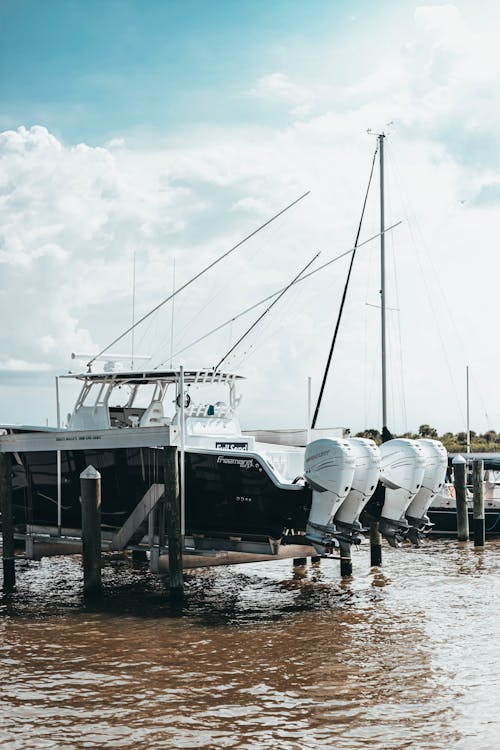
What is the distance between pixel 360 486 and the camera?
48.6 feet

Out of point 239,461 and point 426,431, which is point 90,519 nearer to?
point 239,461

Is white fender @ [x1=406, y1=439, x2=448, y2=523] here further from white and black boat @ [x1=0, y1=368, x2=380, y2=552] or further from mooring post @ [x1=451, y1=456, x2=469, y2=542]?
mooring post @ [x1=451, y1=456, x2=469, y2=542]

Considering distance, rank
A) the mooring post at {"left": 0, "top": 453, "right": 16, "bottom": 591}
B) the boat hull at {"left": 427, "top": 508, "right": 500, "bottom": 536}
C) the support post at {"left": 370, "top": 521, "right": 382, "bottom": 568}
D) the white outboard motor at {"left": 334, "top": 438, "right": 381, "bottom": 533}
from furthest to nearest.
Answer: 1. the boat hull at {"left": 427, "top": 508, "right": 500, "bottom": 536}
2. the support post at {"left": 370, "top": 521, "right": 382, "bottom": 568}
3. the mooring post at {"left": 0, "top": 453, "right": 16, "bottom": 591}
4. the white outboard motor at {"left": 334, "top": 438, "right": 381, "bottom": 533}

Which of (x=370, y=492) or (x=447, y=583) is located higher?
(x=370, y=492)

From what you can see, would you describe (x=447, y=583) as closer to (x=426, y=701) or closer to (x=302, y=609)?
(x=302, y=609)

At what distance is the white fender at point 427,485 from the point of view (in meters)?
16.6

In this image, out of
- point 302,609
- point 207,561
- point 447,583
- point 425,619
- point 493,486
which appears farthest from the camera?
point 493,486

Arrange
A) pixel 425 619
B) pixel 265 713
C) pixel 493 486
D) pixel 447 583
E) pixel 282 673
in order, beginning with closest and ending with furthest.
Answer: pixel 265 713
pixel 282 673
pixel 425 619
pixel 447 583
pixel 493 486

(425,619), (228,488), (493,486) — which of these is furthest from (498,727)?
(493,486)

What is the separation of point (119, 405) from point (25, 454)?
2041mm

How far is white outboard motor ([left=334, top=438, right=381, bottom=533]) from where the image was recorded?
48.5ft

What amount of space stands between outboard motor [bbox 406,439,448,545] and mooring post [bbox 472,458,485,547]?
668 cm

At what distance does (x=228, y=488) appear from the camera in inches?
606

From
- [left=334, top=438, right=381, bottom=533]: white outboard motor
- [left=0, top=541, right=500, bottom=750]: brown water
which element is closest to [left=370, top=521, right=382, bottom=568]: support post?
[left=0, top=541, right=500, bottom=750]: brown water
